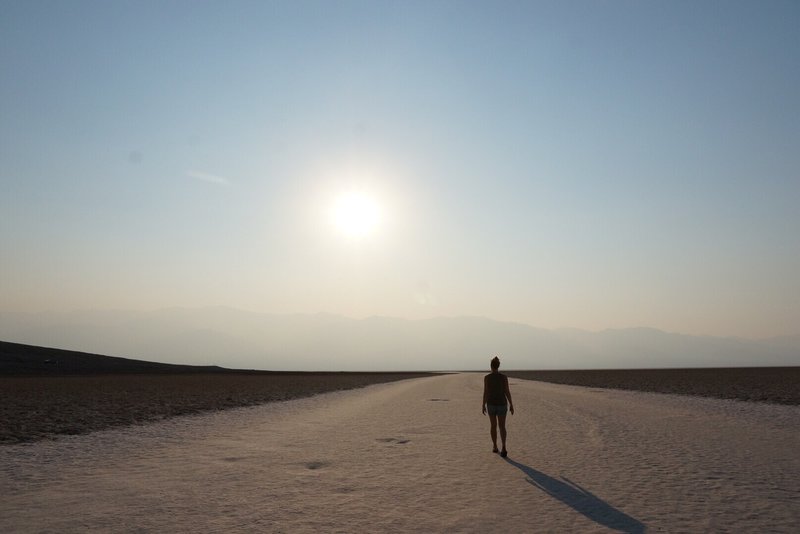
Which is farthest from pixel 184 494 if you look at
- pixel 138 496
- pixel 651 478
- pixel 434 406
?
pixel 434 406

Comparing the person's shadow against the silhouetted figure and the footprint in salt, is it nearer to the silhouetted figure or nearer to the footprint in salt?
the silhouetted figure

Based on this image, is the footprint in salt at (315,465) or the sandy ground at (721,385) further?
the sandy ground at (721,385)

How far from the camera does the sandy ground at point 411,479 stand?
7418 mm

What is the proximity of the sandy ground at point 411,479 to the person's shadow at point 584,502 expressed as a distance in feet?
0.10

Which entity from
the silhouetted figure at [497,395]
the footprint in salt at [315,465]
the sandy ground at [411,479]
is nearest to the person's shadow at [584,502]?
the sandy ground at [411,479]

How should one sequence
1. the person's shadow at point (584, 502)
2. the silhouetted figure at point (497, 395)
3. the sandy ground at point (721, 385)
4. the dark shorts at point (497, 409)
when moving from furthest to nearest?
1. the sandy ground at point (721, 385)
2. the dark shorts at point (497, 409)
3. the silhouetted figure at point (497, 395)
4. the person's shadow at point (584, 502)

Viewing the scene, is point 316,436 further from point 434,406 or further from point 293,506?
point 434,406

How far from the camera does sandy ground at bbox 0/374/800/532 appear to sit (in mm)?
7418

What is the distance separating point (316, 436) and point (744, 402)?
80.8 ft

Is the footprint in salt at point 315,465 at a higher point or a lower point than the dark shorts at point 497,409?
lower

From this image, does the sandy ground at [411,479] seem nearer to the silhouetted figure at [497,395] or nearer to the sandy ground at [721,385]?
the silhouetted figure at [497,395]

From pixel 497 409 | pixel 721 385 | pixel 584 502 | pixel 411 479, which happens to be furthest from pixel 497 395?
pixel 721 385

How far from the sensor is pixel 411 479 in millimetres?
10156

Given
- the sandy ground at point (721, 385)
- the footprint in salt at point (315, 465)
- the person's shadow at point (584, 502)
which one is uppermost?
the sandy ground at point (721, 385)
